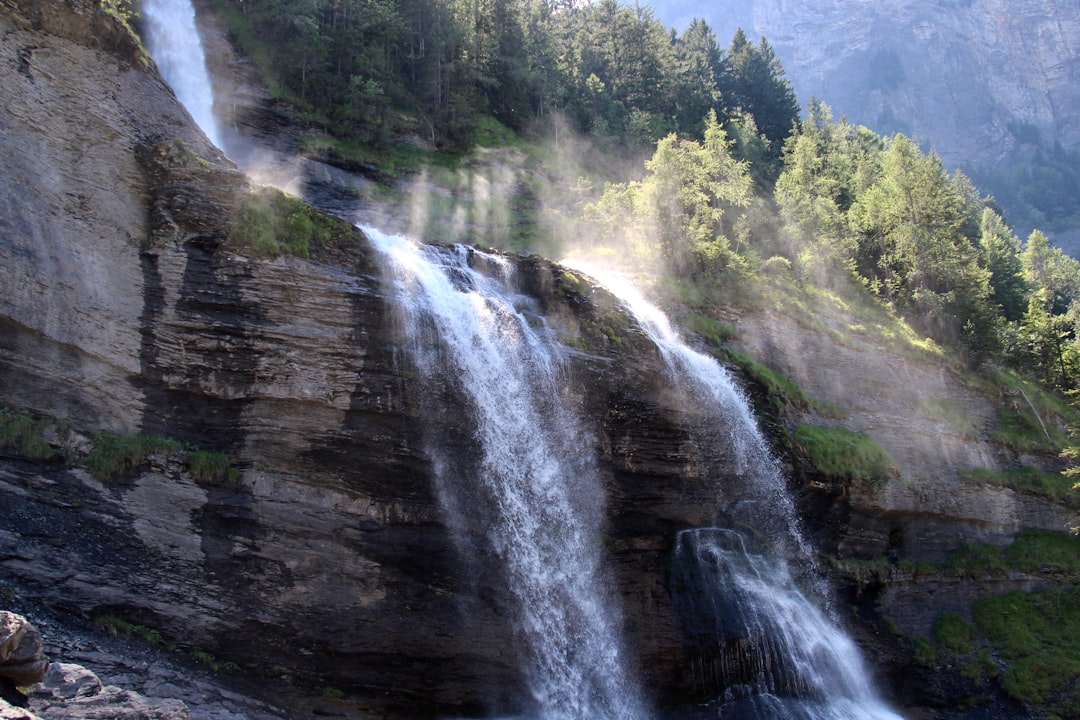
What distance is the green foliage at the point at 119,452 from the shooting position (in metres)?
12.8

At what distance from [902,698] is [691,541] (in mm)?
7560

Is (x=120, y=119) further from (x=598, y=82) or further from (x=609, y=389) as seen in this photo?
(x=598, y=82)

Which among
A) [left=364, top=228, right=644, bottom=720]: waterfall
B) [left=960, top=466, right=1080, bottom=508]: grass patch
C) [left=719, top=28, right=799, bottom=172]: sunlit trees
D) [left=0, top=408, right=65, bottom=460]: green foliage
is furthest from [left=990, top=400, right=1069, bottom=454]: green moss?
[left=719, top=28, right=799, bottom=172]: sunlit trees

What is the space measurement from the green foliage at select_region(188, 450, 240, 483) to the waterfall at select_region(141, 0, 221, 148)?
59.3ft

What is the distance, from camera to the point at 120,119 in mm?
16344

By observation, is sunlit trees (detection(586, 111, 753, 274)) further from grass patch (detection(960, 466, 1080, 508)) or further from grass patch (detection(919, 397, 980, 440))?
grass patch (detection(960, 466, 1080, 508))

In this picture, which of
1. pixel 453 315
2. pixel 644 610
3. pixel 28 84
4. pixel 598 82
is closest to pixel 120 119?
pixel 28 84

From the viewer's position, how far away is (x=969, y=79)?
458 feet

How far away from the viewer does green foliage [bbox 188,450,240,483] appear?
45.9ft

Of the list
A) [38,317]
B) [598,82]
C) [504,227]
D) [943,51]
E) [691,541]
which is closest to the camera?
[38,317]

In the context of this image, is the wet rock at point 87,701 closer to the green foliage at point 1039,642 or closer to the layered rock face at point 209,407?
the layered rock face at point 209,407

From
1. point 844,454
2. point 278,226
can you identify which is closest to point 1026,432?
point 844,454

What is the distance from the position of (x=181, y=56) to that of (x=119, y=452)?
23369 millimetres

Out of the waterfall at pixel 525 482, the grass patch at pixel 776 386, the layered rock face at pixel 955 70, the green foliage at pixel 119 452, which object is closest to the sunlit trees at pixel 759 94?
the grass patch at pixel 776 386
